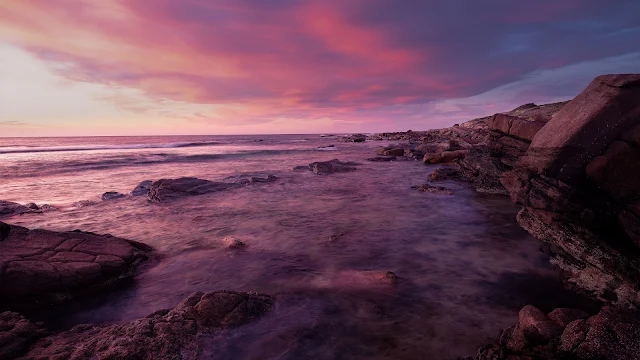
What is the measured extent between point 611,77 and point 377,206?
9074 mm

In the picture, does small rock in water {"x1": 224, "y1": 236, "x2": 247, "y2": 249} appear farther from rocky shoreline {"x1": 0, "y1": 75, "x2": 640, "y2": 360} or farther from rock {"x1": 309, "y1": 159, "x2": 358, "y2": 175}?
rock {"x1": 309, "y1": 159, "x2": 358, "y2": 175}

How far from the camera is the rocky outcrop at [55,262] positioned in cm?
572

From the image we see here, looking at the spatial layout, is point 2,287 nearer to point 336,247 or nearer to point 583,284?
point 336,247

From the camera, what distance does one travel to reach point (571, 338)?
3.63 metres

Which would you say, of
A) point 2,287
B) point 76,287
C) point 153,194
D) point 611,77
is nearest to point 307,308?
point 76,287

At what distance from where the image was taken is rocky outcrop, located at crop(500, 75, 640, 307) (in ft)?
18.5

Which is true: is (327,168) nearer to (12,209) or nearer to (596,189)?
(12,209)

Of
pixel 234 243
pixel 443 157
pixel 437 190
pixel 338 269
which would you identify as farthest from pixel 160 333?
pixel 443 157

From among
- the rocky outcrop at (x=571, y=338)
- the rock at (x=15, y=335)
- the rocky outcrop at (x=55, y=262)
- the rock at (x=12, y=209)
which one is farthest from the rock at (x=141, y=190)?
the rocky outcrop at (x=571, y=338)

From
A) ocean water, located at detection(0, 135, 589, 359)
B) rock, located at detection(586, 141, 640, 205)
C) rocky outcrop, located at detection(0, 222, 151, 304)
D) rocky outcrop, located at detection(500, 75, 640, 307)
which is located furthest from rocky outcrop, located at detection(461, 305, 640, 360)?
rocky outcrop, located at detection(0, 222, 151, 304)

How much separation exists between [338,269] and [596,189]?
5.87 metres

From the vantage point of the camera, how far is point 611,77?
6629 mm

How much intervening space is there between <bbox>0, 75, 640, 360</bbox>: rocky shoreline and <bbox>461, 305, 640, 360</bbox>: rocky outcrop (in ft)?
0.04

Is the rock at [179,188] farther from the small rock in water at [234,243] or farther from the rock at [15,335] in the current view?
the rock at [15,335]
